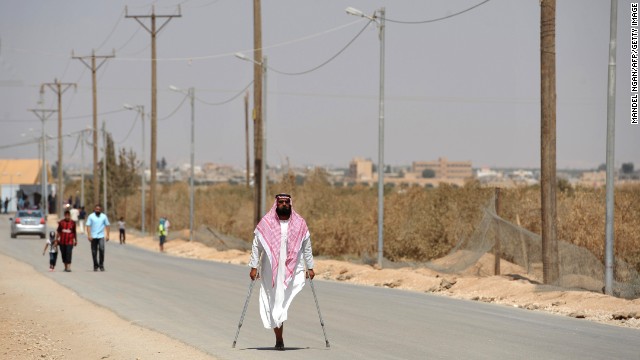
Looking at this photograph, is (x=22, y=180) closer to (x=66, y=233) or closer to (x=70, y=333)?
(x=66, y=233)

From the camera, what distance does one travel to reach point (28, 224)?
69.8 metres

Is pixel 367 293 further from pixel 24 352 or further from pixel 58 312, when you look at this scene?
pixel 24 352

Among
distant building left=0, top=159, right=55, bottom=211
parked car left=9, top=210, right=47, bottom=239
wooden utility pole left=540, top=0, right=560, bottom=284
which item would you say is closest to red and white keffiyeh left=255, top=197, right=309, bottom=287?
wooden utility pole left=540, top=0, right=560, bottom=284

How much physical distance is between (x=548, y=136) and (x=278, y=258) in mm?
13309

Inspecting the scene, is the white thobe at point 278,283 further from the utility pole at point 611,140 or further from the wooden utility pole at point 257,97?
the wooden utility pole at point 257,97

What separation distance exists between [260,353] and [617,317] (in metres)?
7.99

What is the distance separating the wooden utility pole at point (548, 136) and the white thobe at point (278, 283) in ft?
41.7

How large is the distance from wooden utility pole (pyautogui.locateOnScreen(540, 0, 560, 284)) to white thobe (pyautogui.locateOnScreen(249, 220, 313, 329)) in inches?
500

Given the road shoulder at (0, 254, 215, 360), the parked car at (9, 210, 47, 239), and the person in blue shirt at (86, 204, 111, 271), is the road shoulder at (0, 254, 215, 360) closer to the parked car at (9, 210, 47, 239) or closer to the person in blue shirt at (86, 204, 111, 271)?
the person in blue shirt at (86, 204, 111, 271)

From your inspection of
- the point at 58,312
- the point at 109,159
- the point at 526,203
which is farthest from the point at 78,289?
the point at 109,159

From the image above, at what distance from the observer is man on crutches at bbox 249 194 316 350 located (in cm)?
1574

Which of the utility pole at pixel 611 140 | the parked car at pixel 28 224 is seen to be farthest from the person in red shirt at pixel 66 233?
the parked car at pixel 28 224

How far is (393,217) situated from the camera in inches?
1900

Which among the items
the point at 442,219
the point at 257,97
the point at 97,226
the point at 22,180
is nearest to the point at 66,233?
the point at 97,226
